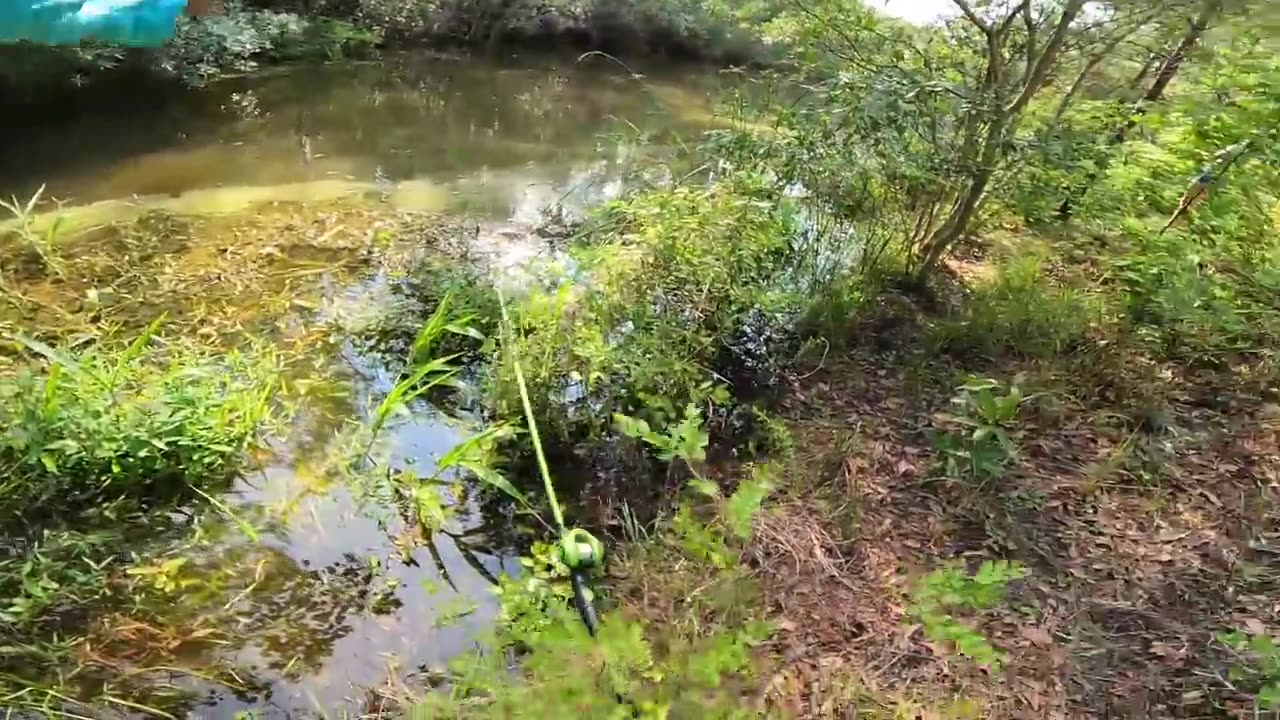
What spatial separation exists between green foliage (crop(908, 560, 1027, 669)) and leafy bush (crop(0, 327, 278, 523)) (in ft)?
6.62

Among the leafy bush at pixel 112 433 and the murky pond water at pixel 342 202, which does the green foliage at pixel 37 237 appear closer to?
the murky pond water at pixel 342 202

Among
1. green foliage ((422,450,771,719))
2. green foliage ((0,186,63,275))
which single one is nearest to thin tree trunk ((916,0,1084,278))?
green foliage ((422,450,771,719))

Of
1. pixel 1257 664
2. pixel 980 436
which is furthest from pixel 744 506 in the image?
pixel 1257 664

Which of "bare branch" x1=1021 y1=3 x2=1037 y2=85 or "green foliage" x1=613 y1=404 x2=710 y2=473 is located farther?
"bare branch" x1=1021 y1=3 x2=1037 y2=85

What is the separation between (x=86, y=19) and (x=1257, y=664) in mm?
5052

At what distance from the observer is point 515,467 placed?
2924mm

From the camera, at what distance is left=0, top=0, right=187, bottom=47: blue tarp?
13.0 feet

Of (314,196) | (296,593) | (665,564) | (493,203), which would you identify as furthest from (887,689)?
(314,196)

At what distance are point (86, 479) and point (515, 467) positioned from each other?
1.22m

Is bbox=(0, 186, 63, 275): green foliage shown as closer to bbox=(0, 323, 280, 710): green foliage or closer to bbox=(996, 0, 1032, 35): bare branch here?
bbox=(0, 323, 280, 710): green foliage

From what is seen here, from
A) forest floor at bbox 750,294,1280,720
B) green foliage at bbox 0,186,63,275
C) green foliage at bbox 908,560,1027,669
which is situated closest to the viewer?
green foliage at bbox 908,560,1027,669

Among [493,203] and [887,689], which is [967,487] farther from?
[493,203]

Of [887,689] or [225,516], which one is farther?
[225,516]

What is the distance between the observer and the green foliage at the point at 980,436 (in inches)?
109
